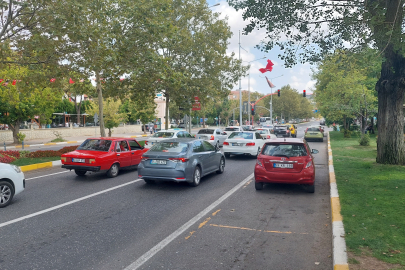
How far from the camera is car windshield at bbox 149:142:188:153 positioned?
9781mm

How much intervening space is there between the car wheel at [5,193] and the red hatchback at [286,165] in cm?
619

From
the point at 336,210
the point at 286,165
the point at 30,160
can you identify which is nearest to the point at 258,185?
the point at 286,165

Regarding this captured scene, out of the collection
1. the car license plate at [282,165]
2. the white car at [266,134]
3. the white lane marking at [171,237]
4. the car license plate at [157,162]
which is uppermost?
the white car at [266,134]

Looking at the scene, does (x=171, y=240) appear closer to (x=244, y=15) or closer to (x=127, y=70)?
(x=244, y=15)

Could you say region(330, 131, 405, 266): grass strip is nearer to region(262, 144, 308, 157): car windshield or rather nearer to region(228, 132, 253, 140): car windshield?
region(262, 144, 308, 157): car windshield

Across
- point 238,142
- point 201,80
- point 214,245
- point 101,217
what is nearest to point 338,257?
point 214,245

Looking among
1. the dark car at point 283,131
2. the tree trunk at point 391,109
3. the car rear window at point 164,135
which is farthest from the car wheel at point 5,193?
the dark car at point 283,131

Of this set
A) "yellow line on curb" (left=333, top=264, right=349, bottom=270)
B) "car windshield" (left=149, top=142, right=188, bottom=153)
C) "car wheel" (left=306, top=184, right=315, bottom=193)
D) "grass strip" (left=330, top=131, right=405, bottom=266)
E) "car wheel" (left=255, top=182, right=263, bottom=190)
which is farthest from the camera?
"car windshield" (left=149, top=142, right=188, bottom=153)

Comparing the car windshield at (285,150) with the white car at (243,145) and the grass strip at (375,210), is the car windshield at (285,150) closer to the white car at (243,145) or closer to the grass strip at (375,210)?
the grass strip at (375,210)

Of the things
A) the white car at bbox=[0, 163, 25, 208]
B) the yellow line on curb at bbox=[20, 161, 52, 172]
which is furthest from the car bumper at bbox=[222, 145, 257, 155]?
the white car at bbox=[0, 163, 25, 208]

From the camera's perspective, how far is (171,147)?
9.96 m

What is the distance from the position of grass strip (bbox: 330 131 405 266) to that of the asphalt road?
0.48m

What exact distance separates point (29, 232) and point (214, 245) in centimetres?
336

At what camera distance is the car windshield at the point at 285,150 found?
8.98m
